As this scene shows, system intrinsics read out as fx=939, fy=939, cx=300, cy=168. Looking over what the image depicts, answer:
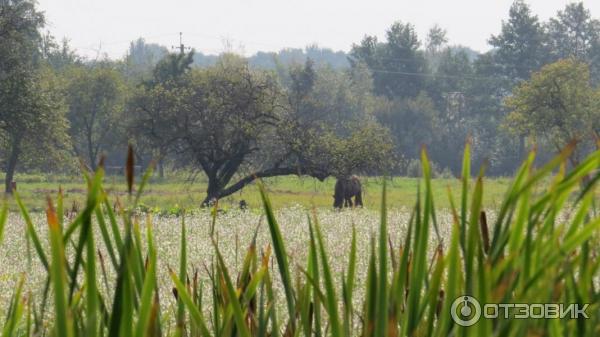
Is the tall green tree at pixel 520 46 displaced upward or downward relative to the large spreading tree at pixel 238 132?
upward

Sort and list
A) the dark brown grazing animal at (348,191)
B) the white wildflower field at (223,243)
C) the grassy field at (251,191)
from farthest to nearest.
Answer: the grassy field at (251,191) < the dark brown grazing animal at (348,191) < the white wildflower field at (223,243)

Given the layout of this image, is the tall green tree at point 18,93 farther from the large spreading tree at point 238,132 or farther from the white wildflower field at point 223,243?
the white wildflower field at point 223,243

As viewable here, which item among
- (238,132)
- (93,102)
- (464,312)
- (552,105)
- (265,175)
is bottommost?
(265,175)

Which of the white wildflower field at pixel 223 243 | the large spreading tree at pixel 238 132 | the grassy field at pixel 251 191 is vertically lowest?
the grassy field at pixel 251 191

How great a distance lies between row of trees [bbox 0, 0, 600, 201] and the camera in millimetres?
36500

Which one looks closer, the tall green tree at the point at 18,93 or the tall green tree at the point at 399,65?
the tall green tree at the point at 18,93

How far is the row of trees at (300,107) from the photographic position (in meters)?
36.5

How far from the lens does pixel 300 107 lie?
8512 centimetres

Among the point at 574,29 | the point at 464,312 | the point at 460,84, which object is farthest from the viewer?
the point at 574,29

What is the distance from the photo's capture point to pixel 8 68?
1507 inches

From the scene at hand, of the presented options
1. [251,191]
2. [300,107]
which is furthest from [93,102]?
[251,191]

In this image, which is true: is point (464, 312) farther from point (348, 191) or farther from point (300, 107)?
point (300, 107)

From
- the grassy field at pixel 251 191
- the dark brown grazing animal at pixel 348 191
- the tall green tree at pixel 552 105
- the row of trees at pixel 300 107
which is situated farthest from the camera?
the tall green tree at pixel 552 105

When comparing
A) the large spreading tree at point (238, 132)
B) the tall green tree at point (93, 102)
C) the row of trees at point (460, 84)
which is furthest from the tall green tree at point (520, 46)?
the large spreading tree at point (238, 132)
